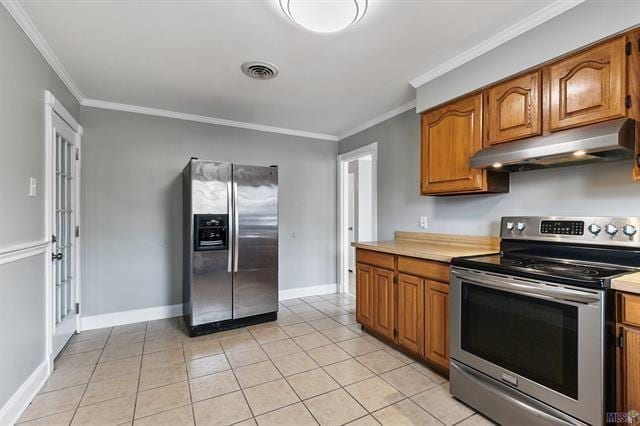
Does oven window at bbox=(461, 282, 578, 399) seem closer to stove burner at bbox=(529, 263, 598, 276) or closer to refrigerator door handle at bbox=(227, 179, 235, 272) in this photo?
stove burner at bbox=(529, 263, 598, 276)

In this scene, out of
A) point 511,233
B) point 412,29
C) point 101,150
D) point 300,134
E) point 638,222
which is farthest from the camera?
point 300,134

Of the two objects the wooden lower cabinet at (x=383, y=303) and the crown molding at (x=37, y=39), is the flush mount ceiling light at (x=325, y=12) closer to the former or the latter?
the crown molding at (x=37, y=39)

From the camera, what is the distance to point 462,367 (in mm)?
1946

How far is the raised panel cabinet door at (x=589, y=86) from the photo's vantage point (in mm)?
1598

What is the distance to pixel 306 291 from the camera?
4457 millimetres

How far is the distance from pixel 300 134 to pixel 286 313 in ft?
8.11

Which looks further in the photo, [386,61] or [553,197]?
[386,61]

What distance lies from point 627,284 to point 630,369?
371mm

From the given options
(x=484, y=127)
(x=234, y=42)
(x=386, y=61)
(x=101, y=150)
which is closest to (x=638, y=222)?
(x=484, y=127)

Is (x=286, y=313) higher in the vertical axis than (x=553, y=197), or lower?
lower

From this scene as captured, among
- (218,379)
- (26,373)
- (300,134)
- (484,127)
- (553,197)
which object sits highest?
(300,134)

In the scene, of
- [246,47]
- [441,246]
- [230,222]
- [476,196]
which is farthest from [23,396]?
[476,196]

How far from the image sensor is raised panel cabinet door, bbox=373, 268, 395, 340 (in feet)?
8.80

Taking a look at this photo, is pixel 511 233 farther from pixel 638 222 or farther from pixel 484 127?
pixel 484 127
